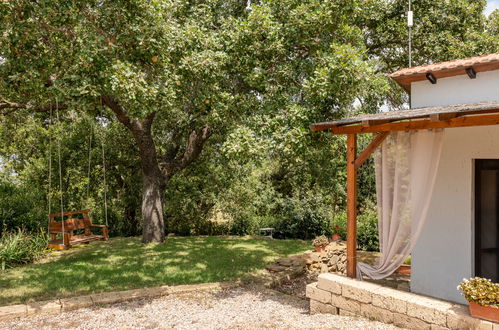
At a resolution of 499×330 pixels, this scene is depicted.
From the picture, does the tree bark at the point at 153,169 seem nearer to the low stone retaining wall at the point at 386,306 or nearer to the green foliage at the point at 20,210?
the green foliage at the point at 20,210

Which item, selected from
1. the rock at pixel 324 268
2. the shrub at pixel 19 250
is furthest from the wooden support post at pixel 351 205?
the shrub at pixel 19 250

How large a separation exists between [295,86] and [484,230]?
5.12m

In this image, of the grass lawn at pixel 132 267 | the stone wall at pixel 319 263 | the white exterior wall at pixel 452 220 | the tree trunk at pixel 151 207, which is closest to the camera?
the white exterior wall at pixel 452 220

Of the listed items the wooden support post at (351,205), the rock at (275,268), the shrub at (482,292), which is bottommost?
the rock at (275,268)

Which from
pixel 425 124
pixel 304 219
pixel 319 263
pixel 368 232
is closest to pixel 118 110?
pixel 319 263

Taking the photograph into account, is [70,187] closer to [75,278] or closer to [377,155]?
[75,278]

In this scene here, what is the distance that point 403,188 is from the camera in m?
6.05

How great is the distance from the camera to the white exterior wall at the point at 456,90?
20.0 ft

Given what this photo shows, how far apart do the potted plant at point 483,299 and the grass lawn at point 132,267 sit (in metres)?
5.14

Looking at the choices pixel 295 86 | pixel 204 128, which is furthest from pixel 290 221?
pixel 295 86

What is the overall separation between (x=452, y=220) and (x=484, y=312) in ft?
5.88

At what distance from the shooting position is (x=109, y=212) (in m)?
16.2

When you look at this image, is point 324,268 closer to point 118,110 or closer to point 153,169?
point 153,169

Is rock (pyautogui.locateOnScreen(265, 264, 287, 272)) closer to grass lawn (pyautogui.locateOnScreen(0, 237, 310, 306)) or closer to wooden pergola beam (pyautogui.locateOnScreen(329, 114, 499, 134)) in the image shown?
grass lawn (pyautogui.locateOnScreen(0, 237, 310, 306))
